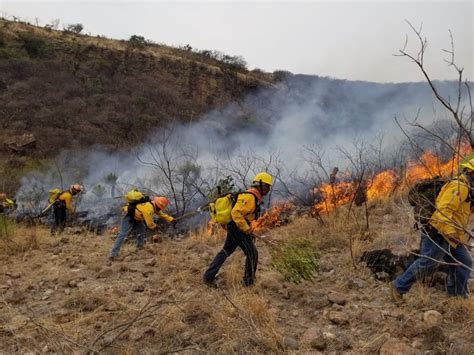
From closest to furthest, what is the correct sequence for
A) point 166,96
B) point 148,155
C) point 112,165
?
point 112,165
point 148,155
point 166,96

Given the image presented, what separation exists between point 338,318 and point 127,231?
393 centimetres

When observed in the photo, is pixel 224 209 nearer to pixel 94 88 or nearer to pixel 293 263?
pixel 293 263

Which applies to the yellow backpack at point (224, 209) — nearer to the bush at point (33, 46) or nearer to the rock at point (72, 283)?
the rock at point (72, 283)

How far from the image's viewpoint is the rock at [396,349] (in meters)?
3.08

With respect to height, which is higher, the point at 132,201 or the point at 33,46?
the point at 33,46

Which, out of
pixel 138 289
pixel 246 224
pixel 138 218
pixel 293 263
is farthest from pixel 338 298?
pixel 138 218

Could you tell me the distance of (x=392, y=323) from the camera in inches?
147

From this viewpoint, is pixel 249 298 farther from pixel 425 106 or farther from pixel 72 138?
pixel 425 106

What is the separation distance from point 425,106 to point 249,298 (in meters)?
24.7

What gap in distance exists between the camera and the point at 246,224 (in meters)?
4.73

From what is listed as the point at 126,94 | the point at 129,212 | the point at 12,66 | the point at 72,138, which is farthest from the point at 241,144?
the point at 129,212

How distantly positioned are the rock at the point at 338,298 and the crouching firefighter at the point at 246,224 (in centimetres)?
92

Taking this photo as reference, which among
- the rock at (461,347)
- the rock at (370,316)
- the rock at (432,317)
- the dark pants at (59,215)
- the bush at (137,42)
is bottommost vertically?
the dark pants at (59,215)

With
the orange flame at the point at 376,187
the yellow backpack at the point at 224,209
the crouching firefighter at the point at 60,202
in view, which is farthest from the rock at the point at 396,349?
the crouching firefighter at the point at 60,202
